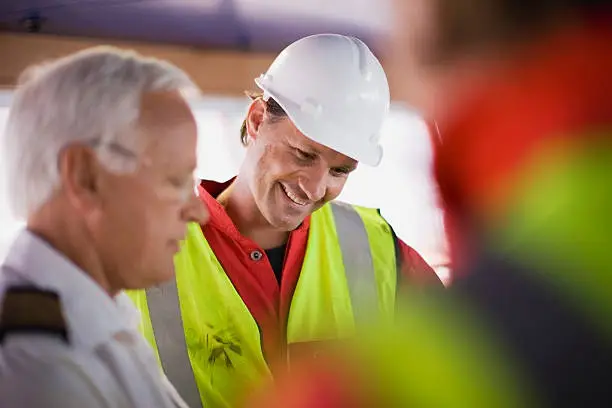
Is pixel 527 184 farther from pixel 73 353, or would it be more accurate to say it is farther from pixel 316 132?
pixel 316 132

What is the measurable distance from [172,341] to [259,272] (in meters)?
0.25

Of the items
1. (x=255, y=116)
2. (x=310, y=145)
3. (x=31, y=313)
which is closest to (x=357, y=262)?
(x=310, y=145)

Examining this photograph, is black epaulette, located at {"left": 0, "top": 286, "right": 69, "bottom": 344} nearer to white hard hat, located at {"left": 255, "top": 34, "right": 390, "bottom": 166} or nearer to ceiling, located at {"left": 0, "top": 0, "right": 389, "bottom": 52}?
white hard hat, located at {"left": 255, "top": 34, "right": 390, "bottom": 166}

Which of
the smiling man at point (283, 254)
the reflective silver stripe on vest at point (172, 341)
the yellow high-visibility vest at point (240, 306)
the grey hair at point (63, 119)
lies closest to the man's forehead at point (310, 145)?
the smiling man at point (283, 254)

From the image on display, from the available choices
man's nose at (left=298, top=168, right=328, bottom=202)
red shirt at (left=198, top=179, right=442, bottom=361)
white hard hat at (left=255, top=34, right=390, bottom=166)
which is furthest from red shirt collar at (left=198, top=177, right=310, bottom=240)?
white hard hat at (left=255, top=34, right=390, bottom=166)

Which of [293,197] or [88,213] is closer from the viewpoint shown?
[88,213]

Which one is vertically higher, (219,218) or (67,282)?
(67,282)

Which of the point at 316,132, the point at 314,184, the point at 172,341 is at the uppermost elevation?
the point at 316,132

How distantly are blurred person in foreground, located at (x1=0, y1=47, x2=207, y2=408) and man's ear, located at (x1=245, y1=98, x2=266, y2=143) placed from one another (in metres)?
0.65

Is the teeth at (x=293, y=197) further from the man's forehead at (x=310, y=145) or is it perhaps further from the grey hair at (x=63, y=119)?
the grey hair at (x=63, y=119)

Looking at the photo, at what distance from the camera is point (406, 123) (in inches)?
87.0

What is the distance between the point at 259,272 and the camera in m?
1.68

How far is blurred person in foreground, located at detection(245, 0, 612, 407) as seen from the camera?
62cm

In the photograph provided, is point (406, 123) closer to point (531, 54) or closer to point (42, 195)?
point (42, 195)
